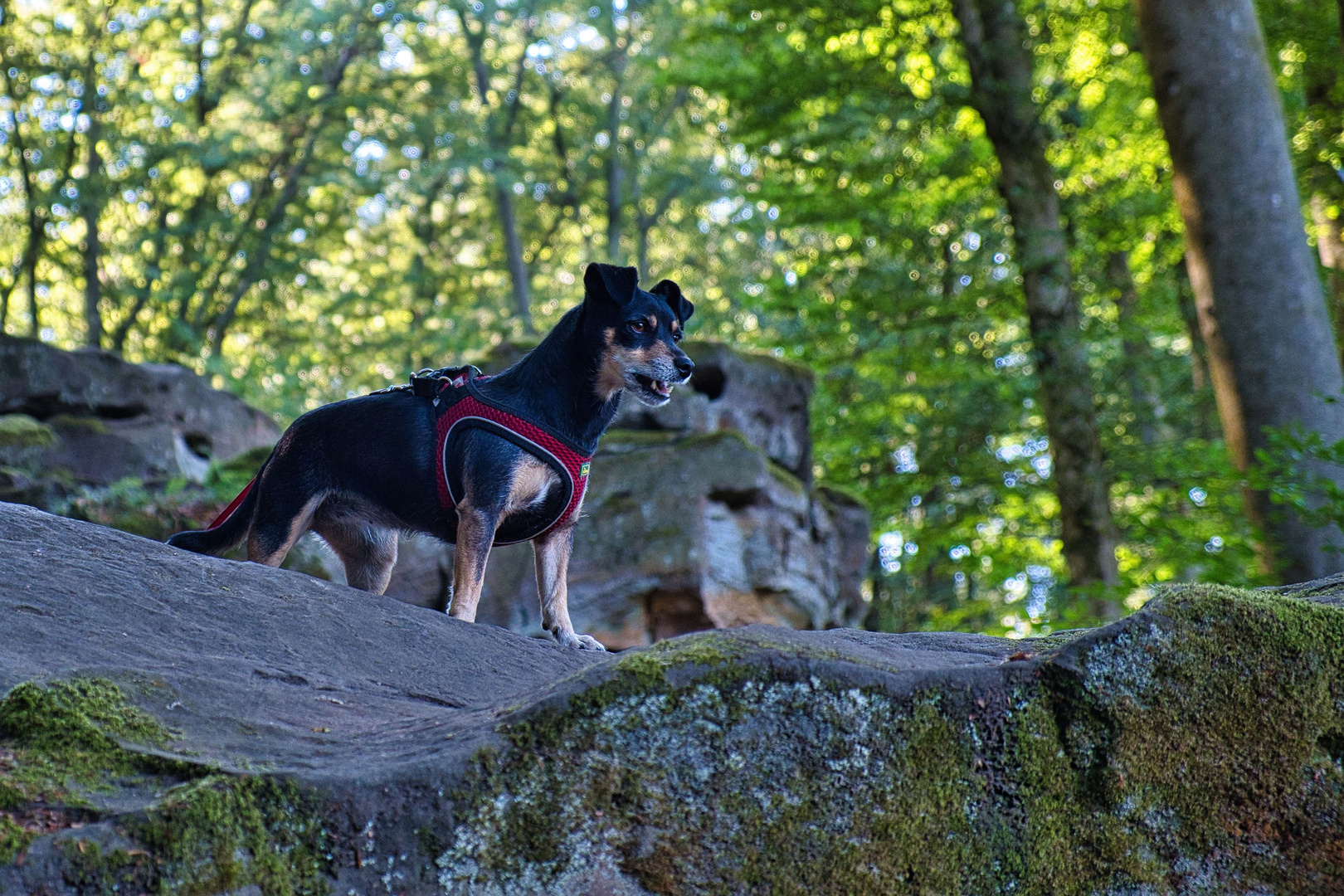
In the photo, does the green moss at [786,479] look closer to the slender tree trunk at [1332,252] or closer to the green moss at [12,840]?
the slender tree trunk at [1332,252]

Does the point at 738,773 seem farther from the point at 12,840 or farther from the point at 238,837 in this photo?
the point at 12,840

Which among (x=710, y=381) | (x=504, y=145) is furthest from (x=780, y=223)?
(x=504, y=145)

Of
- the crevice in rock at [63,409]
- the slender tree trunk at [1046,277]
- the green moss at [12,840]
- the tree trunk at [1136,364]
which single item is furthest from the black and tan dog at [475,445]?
the tree trunk at [1136,364]

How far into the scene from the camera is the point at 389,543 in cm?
573

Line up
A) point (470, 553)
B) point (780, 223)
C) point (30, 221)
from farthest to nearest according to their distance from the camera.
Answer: point (30, 221) → point (780, 223) → point (470, 553)

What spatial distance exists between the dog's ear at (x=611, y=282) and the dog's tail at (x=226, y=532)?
1.81m

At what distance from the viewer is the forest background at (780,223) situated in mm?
12242

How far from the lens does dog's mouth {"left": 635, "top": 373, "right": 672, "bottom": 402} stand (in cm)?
522

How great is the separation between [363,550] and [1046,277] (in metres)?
8.71

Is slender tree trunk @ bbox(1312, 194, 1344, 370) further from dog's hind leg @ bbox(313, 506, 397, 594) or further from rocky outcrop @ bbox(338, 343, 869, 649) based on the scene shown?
dog's hind leg @ bbox(313, 506, 397, 594)

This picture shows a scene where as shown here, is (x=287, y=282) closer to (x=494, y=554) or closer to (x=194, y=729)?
(x=494, y=554)

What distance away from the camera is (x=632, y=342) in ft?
17.1

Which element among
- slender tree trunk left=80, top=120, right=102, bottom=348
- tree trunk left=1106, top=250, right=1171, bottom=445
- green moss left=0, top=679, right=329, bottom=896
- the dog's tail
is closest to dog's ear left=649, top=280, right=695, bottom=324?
the dog's tail

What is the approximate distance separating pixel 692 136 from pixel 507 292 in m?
6.98
